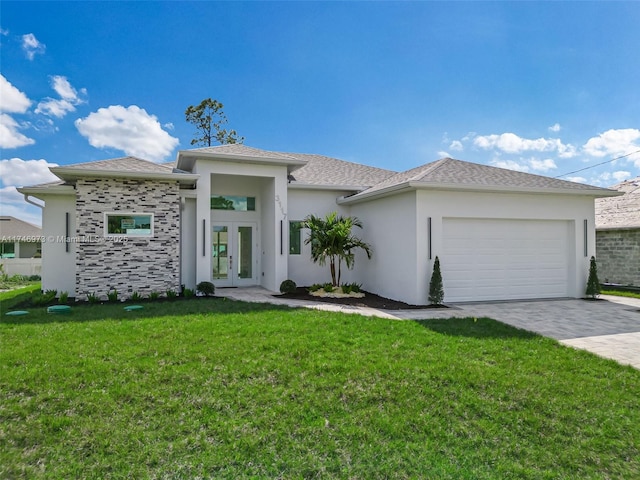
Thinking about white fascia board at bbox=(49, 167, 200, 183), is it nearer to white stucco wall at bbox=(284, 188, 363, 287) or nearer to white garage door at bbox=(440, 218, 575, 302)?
white stucco wall at bbox=(284, 188, 363, 287)

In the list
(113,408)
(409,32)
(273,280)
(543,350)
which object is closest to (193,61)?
(409,32)

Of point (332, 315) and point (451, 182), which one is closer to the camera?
point (332, 315)

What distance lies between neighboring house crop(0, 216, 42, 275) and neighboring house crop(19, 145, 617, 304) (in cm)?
979

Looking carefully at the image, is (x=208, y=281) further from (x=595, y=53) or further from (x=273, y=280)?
(x=595, y=53)

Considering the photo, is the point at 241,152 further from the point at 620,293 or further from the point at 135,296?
the point at 620,293

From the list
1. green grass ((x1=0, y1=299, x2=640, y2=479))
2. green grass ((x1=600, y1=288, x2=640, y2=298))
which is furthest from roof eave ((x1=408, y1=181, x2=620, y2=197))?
green grass ((x1=0, y1=299, x2=640, y2=479))

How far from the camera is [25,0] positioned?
776 cm

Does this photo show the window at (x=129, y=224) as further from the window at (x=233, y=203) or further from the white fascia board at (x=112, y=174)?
the window at (x=233, y=203)

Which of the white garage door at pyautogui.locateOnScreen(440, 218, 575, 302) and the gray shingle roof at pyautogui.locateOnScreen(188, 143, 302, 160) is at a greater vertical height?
the gray shingle roof at pyautogui.locateOnScreen(188, 143, 302, 160)

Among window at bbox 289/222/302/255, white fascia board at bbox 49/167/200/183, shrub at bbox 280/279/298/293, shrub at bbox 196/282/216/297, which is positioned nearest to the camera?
white fascia board at bbox 49/167/200/183

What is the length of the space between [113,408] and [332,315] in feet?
15.2

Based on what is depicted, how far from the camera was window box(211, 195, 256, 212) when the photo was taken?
44.1 ft

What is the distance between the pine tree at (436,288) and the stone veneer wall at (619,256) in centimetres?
931

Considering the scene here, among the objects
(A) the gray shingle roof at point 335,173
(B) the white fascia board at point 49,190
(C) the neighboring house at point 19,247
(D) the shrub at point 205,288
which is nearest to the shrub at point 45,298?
(B) the white fascia board at point 49,190
